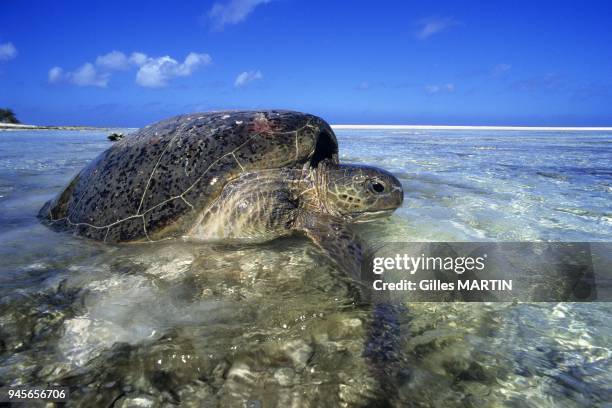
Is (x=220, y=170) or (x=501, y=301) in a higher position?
(x=220, y=170)

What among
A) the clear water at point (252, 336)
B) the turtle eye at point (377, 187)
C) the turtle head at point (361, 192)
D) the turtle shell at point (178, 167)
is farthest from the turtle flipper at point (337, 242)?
the turtle shell at point (178, 167)

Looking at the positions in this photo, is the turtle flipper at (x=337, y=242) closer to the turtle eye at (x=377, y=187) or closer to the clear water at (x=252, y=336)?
the clear water at (x=252, y=336)

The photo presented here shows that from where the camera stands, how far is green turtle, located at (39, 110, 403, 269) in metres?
3.05

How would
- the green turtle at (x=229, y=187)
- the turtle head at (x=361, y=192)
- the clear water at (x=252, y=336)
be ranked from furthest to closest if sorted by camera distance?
the turtle head at (x=361, y=192) < the green turtle at (x=229, y=187) < the clear water at (x=252, y=336)

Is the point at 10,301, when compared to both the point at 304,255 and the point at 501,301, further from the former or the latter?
the point at 501,301

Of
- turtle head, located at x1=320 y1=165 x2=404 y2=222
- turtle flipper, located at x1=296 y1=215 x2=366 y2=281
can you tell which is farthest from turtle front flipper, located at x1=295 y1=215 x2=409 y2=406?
turtle head, located at x1=320 y1=165 x2=404 y2=222

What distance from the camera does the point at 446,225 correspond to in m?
3.58

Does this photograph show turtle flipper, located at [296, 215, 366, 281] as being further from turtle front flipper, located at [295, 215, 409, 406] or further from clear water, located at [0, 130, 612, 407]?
clear water, located at [0, 130, 612, 407]

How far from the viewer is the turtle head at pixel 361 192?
3344 millimetres

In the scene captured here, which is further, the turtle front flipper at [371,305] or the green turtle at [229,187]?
the green turtle at [229,187]

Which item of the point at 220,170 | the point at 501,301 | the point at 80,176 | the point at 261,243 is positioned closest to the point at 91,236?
the point at 80,176

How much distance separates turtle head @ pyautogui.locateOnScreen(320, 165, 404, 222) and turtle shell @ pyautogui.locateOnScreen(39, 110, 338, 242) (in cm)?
38

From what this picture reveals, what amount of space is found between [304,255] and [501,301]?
4.49 ft

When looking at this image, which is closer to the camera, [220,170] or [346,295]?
[346,295]
